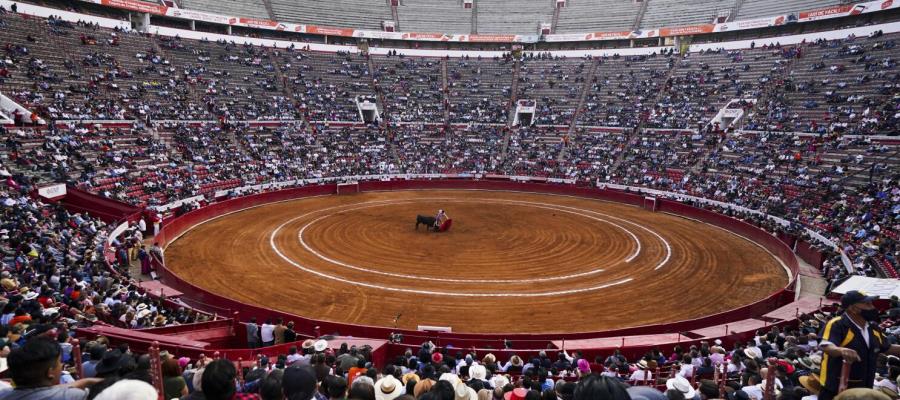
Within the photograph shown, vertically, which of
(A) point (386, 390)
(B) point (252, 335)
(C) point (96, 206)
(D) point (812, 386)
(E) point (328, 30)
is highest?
(E) point (328, 30)

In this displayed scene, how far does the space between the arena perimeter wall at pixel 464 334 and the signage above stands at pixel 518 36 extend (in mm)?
31835

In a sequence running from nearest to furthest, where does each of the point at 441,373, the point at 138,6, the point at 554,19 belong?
the point at 441,373 → the point at 138,6 → the point at 554,19

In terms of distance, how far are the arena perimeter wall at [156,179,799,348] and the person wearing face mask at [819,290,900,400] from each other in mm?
9922

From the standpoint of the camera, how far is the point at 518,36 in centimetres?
7431

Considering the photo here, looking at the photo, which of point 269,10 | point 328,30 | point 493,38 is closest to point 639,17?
point 493,38

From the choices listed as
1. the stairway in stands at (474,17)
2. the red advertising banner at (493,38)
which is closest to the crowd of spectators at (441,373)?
the red advertising banner at (493,38)

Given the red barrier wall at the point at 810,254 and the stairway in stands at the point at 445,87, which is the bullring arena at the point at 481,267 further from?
the stairway in stands at the point at 445,87

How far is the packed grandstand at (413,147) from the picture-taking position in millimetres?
9070

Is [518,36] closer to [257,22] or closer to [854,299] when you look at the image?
[257,22]

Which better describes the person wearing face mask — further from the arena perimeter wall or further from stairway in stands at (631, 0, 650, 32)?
stairway in stands at (631, 0, 650, 32)

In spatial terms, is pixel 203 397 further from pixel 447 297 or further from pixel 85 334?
pixel 447 297

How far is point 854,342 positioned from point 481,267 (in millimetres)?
19866

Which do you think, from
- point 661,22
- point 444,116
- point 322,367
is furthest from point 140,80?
point 661,22

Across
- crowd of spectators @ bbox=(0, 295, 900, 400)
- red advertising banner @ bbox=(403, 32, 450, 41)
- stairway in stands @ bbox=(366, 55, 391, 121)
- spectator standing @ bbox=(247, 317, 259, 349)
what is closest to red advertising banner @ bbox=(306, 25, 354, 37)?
stairway in stands @ bbox=(366, 55, 391, 121)
